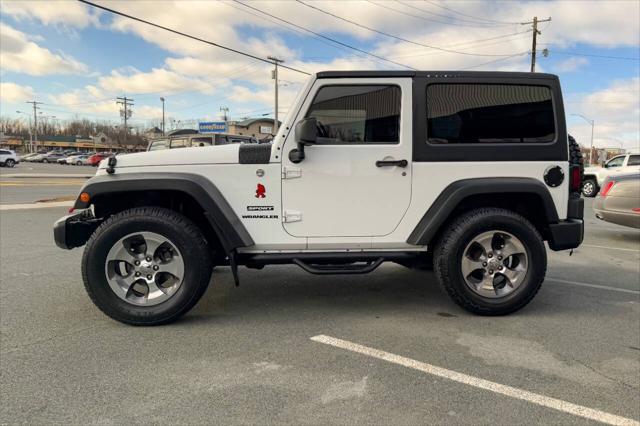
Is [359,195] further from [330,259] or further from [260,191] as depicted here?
[260,191]

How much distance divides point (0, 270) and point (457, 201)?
5.25 m

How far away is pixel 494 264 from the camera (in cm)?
398

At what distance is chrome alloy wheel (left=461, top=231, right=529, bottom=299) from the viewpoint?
3.96 meters

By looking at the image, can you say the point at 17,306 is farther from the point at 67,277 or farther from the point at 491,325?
the point at 491,325

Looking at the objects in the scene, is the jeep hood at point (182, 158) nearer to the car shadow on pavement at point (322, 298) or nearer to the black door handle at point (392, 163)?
the black door handle at point (392, 163)

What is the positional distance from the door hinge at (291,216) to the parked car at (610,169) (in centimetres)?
1359

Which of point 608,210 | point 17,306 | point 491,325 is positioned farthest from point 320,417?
point 608,210

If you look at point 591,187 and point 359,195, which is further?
point 591,187

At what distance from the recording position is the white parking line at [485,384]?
8.16 ft

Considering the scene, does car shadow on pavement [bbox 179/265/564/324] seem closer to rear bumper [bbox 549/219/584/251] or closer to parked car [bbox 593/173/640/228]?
rear bumper [bbox 549/219/584/251]

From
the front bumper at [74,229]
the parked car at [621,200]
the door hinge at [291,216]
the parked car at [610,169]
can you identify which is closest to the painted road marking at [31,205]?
the front bumper at [74,229]

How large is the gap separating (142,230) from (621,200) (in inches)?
307

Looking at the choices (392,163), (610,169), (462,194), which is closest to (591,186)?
(610,169)

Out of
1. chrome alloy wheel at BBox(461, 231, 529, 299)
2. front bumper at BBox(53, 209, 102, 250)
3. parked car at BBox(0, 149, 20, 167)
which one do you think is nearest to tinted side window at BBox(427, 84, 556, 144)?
chrome alloy wheel at BBox(461, 231, 529, 299)
